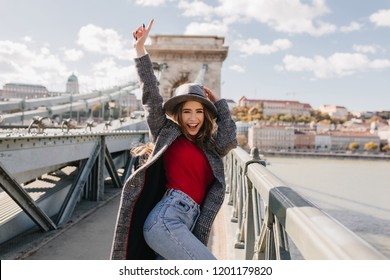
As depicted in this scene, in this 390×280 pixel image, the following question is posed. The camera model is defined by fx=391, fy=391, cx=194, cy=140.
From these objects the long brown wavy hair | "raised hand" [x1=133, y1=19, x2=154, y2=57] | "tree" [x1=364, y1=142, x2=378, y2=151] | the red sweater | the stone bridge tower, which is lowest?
"tree" [x1=364, y1=142, x2=378, y2=151]

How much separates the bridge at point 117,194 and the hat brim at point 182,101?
332 millimetres

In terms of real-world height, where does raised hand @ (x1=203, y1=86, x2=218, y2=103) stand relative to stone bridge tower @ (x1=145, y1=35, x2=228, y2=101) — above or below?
below

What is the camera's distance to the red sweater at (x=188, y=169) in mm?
1374

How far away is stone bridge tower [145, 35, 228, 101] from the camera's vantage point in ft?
46.1

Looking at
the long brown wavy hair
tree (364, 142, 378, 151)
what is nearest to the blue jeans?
the long brown wavy hair

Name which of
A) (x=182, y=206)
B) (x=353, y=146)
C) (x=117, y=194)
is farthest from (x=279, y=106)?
(x=182, y=206)

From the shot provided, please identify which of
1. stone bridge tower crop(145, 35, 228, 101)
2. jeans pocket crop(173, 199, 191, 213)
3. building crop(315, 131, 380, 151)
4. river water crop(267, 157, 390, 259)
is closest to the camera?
jeans pocket crop(173, 199, 191, 213)

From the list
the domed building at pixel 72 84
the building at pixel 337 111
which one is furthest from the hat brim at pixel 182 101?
the building at pixel 337 111

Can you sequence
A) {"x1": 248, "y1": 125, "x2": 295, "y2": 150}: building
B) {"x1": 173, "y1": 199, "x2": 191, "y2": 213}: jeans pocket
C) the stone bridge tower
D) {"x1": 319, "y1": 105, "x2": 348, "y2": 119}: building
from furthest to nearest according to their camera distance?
{"x1": 319, "y1": 105, "x2": 348, "y2": 119}: building, {"x1": 248, "y1": 125, "x2": 295, "y2": 150}: building, the stone bridge tower, {"x1": 173, "y1": 199, "x2": 191, "y2": 213}: jeans pocket

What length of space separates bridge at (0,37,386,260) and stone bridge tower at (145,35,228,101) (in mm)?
5251

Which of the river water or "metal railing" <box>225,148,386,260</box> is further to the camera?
the river water

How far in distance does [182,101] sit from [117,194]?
5.02 meters

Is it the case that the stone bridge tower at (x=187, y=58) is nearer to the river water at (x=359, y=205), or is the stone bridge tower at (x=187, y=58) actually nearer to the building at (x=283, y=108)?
the river water at (x=359, y=205)

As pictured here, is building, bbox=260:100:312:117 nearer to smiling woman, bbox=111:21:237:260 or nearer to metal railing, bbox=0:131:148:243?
metal railing, bbox=0:131:148:243
